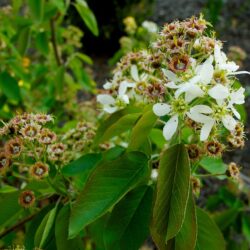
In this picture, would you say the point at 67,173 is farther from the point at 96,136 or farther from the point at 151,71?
the point at 151,71

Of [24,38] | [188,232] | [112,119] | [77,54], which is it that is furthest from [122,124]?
[77,54]

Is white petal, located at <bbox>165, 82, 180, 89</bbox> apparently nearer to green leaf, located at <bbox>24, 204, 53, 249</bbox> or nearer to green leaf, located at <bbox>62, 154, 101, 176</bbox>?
green leaf, located at <bbox>62, 154, 101, 176</bbox>

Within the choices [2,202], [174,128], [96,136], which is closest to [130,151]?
Result: [174,128]

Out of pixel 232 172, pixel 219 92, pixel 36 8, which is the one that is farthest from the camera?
pixel 36 8

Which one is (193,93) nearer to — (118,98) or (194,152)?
(194,152)

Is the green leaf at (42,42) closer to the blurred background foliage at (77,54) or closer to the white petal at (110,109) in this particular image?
the blurred background foliage at (77,54)

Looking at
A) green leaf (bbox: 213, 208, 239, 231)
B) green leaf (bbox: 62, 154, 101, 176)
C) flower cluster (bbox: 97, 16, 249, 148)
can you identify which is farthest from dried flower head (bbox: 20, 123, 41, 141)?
green leaf (bbox: 213, 208, 239, 231)
